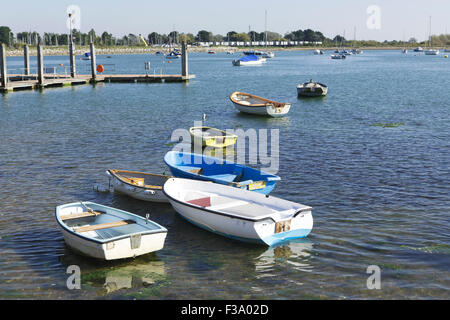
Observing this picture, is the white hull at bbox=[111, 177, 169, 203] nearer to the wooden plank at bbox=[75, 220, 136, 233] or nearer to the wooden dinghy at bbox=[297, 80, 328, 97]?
the wooden plank at bbox=[75, 220, 136, 233]

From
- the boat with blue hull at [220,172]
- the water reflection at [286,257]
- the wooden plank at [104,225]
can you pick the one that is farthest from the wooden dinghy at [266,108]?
the wooden plank at [104,225]

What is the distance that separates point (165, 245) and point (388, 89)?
59339 millimetres

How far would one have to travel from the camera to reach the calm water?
1191cm

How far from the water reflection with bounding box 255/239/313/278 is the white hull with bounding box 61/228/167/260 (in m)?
2.69

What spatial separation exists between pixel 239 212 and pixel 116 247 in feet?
13.3

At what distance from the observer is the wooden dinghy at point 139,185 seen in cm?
1759

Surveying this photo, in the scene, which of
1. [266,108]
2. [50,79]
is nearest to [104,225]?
[266,108]

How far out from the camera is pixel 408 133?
105 ft

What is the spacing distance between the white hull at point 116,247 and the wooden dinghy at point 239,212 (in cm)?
192

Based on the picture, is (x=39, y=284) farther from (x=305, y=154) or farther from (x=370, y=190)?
(x=305, y=154)

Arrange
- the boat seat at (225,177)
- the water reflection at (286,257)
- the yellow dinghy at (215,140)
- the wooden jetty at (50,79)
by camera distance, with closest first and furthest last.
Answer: the water reflection at (286,257) < the boat seat at (225,177) < the yellow dinghy at (215,140) < the wooden jetty at (50,79)

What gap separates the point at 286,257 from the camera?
13.4 m

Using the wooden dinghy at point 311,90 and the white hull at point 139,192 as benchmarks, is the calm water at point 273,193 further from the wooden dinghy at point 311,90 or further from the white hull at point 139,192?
the wooden dinghy at point 311,90
